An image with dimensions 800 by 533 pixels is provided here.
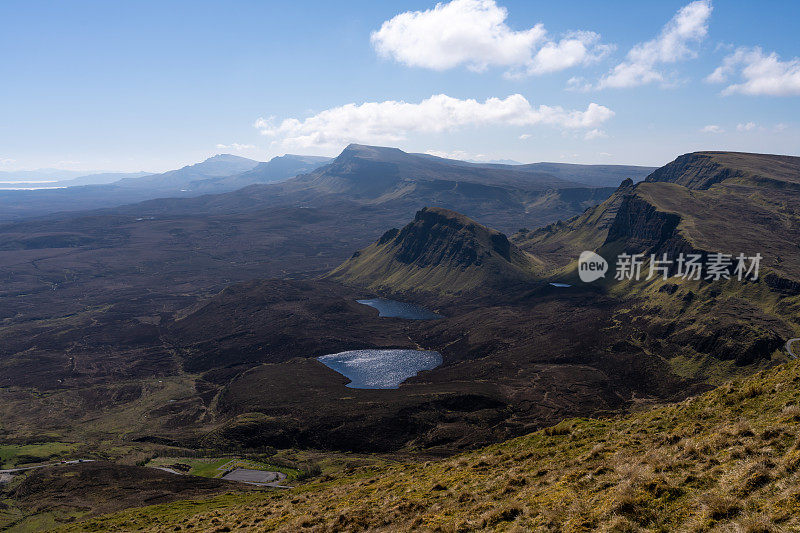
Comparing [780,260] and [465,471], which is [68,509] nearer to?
[465,471]

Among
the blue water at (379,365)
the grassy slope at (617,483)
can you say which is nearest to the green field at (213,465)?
the blue water at (379,365)

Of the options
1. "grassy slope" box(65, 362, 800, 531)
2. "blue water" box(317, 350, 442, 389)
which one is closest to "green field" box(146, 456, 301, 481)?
"blue water" box(317, 350, 442, 389)

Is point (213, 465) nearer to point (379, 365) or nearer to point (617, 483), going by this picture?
point (379, 365)

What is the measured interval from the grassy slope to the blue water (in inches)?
4327

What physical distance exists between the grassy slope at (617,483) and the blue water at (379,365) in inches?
4327

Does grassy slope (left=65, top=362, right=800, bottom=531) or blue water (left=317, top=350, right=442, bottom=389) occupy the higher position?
grassy slope (left=65, top=362, right=800, bottom=531)

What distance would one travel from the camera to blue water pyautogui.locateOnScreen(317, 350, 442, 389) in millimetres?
159625

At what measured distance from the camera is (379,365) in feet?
577

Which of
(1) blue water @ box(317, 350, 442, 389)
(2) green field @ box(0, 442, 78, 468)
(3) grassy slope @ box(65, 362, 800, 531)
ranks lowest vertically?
(2) green field @ box(0, 442, 78, 468)

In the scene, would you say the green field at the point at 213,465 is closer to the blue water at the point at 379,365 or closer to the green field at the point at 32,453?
the green field at the point at 32,453

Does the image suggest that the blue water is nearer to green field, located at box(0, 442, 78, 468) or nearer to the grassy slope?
green field, located at box(0, 442, 78, 468)

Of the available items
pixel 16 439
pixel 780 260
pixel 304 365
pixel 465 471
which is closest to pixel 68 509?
pixel 16 439

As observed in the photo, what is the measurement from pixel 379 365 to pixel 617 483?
155 meters

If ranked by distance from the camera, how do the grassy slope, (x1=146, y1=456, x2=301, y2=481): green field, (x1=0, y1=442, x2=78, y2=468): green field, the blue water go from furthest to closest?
the blue water, (x1=0, y1=442, x2=78, y2=468): green field, (x1=146, y1=456, x2=301, y2=481): green field, the grassy slope
